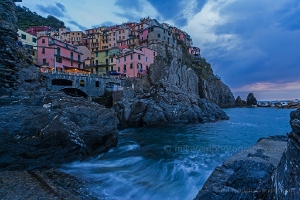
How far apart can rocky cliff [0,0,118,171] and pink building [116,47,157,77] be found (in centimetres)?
4135

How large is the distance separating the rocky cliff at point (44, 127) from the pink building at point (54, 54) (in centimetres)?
3728


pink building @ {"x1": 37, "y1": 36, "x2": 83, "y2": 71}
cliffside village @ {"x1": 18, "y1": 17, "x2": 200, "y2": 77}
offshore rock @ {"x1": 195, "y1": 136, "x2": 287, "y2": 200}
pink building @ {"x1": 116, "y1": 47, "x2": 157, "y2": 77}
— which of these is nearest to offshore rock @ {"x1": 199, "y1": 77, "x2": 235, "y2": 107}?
cliffside village @ {"x1": 18, "y1": 17, "x2": 200, "y2": 77}

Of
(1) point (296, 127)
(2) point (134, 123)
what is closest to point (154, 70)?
(2) point (134, 123)

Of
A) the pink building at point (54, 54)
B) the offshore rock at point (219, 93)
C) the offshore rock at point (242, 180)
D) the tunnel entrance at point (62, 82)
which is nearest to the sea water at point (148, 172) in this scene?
the offshore rock at point (242, 180)

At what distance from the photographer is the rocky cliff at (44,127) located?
930cm

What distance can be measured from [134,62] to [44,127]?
47055 millimetres

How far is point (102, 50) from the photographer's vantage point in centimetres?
6600

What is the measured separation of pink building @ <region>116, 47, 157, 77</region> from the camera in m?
55.3

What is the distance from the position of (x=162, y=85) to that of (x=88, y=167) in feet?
88.3

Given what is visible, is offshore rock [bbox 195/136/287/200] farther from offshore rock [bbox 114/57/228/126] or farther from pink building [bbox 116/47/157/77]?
pink building [bbox 116/47/157/77]

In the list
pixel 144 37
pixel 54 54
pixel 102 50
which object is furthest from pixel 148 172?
pixel 144 37

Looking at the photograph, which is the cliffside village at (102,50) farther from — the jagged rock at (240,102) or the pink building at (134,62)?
the jagged rock at (240,102)

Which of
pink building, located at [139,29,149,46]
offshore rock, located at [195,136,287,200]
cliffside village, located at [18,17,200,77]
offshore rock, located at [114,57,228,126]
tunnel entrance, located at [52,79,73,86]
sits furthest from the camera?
pink building, located at [139,29,149,46]

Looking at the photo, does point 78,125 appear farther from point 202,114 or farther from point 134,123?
point 202,114
